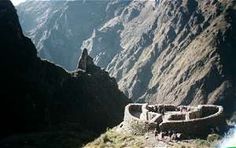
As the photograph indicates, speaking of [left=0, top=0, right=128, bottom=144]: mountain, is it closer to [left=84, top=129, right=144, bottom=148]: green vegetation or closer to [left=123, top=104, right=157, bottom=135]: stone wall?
[left=123, top=104, right=157, bottom=135]: stone wall

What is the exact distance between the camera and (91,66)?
473ft

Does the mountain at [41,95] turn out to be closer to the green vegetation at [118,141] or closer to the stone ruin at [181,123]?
the green vegetation at [118,141]

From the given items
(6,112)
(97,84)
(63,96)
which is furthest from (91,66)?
(6,112)

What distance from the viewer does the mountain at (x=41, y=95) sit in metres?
92.0

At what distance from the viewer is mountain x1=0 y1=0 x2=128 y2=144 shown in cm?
9200

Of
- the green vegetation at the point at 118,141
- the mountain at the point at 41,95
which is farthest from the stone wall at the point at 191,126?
the mountain at the point at 41,95

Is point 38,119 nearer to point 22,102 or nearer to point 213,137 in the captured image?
point 22,102

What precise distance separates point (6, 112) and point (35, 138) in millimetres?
32976

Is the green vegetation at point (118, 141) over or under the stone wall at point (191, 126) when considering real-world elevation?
under

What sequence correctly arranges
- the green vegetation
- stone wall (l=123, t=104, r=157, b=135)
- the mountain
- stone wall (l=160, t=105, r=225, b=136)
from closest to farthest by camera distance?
stone wall (l=160, t=105, r=225, b=136) → the green vegetation → stone wall (l=123, t=104, r=157, b=135) → the mountain

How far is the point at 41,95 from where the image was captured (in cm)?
10231

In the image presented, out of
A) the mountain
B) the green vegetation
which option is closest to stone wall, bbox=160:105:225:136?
the green vegetation

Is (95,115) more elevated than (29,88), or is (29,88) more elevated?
(29,88)

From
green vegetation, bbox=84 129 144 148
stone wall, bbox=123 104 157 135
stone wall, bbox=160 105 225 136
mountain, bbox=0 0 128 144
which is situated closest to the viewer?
stone wall, bbox=160 105 225 136
